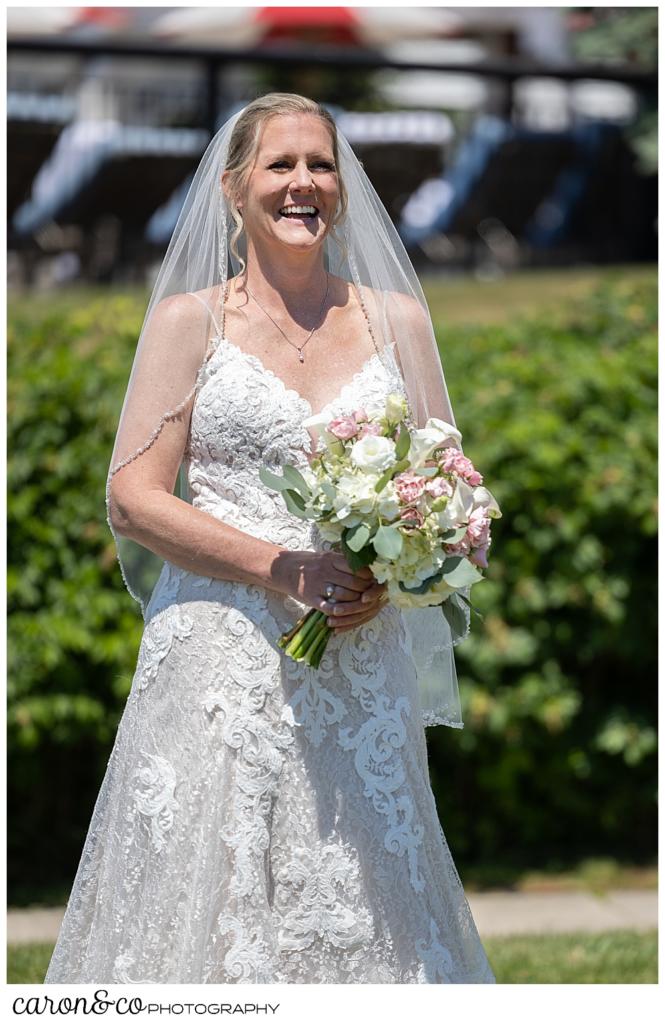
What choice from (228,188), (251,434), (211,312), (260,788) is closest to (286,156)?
(228,188)

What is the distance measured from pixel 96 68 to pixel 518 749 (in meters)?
12.2

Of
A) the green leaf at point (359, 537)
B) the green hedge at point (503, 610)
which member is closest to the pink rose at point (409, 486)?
the green leaf at point (359, 537)

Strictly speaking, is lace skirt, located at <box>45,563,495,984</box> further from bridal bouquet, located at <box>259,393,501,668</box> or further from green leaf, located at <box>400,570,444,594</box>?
green leaf, located at <box>400,570,444,594</box>

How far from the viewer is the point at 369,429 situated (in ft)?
9.82

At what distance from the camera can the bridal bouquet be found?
2.90 metres

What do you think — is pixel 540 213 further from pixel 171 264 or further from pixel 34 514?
pixel 171 264

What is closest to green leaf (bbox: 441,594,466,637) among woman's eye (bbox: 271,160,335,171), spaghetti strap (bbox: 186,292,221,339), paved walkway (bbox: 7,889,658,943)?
spaghetti strap (bbox: 186,292,221,339)

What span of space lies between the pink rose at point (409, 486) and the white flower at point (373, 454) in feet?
0.15

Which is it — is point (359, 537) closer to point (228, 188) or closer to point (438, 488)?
point (438, 488)

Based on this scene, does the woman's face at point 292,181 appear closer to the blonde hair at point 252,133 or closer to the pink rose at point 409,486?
the blonde hair at point 252,133

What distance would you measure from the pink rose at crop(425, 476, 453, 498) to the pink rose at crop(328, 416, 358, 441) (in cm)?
22

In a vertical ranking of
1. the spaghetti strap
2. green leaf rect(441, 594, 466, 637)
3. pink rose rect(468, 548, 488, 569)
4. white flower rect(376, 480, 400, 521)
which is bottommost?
green leaf rect(441, 594, 466, 637)

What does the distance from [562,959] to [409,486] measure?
2651mm

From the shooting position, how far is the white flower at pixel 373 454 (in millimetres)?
2908
